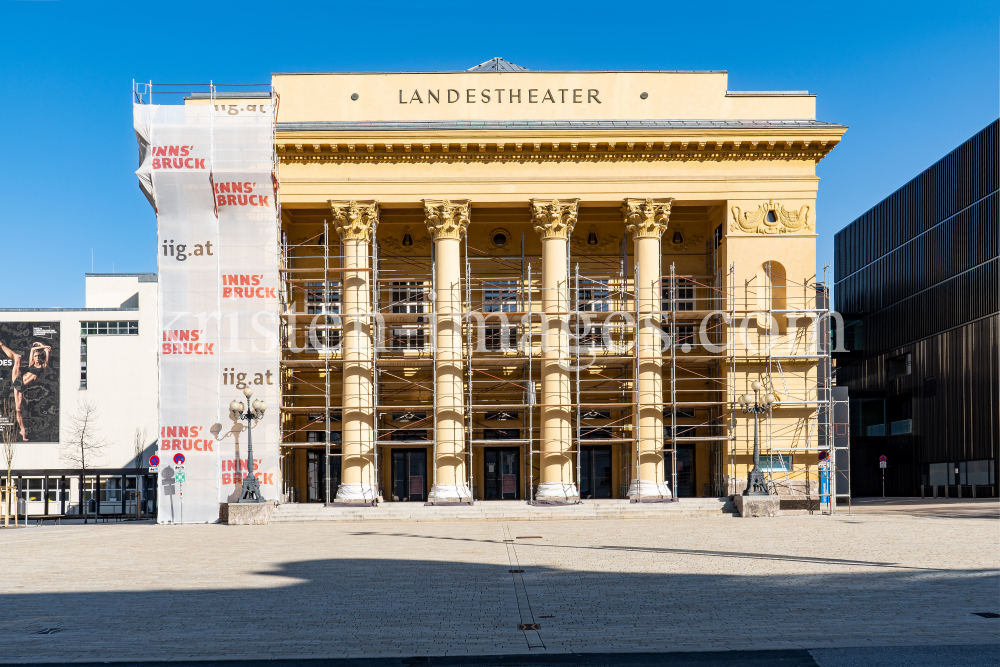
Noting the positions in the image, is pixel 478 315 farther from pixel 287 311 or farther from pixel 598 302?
pixel 287 311

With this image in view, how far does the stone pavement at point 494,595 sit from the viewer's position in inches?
417

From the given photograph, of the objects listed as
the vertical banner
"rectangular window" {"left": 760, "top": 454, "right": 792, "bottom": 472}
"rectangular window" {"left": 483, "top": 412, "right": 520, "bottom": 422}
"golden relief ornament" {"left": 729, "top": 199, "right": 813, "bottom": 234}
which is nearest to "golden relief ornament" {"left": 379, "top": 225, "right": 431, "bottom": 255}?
the vertical banner

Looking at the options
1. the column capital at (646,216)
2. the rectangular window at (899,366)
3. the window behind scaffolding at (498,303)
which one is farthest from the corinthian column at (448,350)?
the rectangular window at (899,366)

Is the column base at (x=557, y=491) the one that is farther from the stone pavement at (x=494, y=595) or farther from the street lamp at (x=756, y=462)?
the stone pavement at (x=494, y=595)

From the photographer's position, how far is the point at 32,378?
189ft

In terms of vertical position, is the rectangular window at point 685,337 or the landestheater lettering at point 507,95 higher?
the landestheater lettering at point 507,95

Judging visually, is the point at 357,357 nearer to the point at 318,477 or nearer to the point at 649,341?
the point at 318,477

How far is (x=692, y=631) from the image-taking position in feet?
36.2

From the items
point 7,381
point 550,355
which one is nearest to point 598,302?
point 550,355

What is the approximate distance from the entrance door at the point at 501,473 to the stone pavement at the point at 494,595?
15876mm

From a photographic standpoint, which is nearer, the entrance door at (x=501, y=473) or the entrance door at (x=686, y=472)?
the entrance door at (x=686, y=472)

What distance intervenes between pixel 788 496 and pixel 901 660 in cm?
2606

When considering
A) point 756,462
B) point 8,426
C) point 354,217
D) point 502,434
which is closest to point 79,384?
point 8,426

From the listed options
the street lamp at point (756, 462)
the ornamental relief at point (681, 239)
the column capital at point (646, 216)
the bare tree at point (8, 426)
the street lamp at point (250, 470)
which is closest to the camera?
the street lamp at point (250, 470)
